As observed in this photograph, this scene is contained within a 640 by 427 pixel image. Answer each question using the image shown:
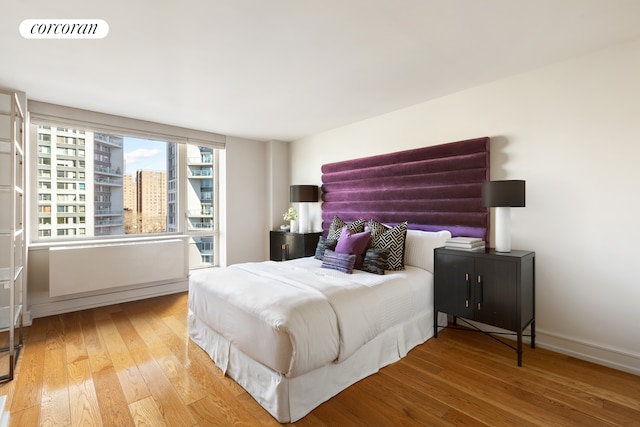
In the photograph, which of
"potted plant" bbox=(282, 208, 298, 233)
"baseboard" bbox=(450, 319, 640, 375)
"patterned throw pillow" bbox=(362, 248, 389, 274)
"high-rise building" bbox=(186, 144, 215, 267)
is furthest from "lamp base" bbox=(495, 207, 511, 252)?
"high-rise building" bbox=(186, 144, 215, 267)

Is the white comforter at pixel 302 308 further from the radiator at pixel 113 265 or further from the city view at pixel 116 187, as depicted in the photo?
the city view at pixel 116 187

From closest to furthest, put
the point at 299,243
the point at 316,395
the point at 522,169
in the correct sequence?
the point at 316,395 < the point at 522,169 < the point at 299,243

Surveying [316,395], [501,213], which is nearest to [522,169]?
[501,213]

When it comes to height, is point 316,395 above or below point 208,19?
below

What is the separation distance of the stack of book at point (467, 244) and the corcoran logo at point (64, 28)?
306cm

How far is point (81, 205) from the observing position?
3.70m

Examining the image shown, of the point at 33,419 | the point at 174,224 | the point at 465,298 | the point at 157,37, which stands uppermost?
the point at 157,37

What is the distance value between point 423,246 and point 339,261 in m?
0.89

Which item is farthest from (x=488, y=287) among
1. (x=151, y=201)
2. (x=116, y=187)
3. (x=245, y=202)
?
(x=116, y=187)

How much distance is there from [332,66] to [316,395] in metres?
2.46

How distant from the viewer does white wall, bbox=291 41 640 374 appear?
2172 mm

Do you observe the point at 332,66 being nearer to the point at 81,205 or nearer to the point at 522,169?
the point at 522,169

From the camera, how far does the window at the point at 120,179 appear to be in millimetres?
3455

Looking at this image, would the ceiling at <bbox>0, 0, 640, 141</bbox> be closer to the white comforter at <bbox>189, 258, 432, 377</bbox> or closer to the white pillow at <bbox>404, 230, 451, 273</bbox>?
the white pillow at <bbox>404, 230, 451, 273</bbox>
